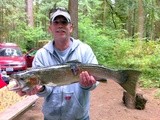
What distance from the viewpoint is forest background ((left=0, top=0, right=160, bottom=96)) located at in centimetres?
1619

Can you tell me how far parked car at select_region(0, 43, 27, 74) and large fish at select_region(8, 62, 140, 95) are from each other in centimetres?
1248

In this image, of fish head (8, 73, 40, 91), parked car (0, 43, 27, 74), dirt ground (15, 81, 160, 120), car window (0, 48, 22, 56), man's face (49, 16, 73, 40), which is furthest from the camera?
car window (0, 48, 22, 56)

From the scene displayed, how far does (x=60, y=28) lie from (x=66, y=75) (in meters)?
0.46

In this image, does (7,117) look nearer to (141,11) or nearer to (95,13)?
(141,11)

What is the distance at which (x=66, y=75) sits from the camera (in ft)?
10.1

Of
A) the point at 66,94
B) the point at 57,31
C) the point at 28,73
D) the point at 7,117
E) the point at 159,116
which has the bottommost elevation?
the point at 159,116

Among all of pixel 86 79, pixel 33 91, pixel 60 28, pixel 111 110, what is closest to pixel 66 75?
pixel 86 79

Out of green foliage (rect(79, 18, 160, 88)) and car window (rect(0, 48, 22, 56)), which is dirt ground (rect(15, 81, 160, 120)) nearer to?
green foliage (rect(79, 18, 160, 88))

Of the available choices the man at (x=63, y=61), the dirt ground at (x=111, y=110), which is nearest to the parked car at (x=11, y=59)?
the dirt ground at (x=111, y=110)

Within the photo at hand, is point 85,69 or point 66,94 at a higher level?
point 85,69

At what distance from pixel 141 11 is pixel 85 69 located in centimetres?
2120

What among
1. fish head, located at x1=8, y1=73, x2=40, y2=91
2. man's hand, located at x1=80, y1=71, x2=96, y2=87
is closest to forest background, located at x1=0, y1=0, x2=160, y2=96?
man's hand, located at x1=80, y1=71, x2=96, y2=87

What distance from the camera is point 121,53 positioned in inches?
725

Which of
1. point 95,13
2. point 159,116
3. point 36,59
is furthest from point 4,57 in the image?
point 95,13
